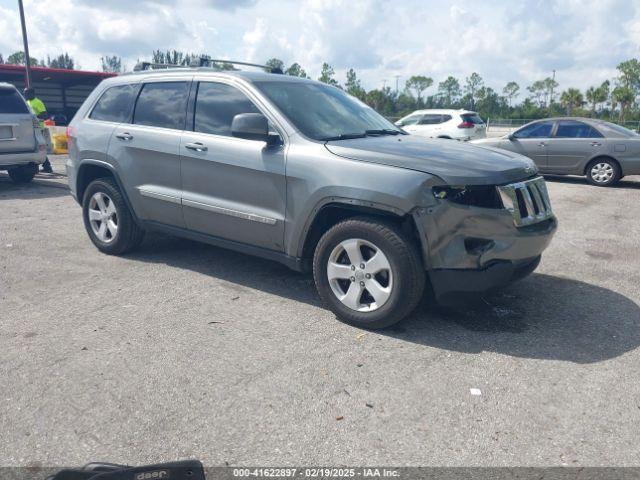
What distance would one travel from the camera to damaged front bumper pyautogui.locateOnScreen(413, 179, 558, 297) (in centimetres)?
393

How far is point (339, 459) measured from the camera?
2.76m

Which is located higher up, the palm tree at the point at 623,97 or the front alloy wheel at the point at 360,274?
the palm tree at the point at 623,97

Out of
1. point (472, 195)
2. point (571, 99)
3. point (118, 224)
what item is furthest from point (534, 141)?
point (571, 99)

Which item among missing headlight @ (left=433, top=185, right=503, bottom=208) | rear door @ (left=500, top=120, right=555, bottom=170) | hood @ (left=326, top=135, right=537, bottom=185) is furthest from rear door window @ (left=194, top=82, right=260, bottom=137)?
rear door @ (left=500, top=120, right=555, bottom=170)

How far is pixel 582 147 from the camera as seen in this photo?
40.6 feet

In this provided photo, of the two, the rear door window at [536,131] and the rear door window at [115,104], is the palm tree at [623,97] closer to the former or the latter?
the rear door window at [536,131]

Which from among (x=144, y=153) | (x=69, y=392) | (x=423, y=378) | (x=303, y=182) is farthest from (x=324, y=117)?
(x=69, y=392)

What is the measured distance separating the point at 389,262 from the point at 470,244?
567mm

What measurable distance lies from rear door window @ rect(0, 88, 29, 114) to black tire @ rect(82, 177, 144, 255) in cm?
566

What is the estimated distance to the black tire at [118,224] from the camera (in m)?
5.89

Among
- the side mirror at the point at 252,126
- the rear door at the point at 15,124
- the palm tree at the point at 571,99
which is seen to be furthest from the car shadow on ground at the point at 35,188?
the palm tree at the point at 571,99

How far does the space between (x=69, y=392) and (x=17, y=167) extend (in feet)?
29.9

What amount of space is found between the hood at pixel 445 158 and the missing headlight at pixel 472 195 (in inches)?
2.2

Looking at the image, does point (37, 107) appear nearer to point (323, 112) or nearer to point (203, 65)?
point (203, 65)
